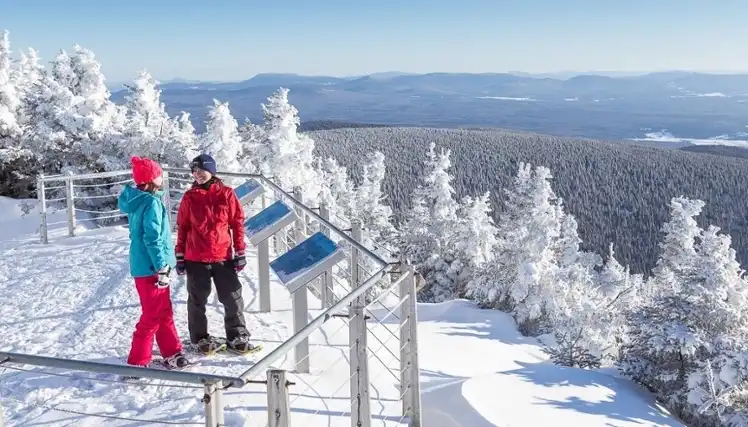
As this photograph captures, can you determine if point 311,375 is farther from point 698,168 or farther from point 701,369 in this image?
point 698,168

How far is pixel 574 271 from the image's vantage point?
3114 cm

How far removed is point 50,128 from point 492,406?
656 inches

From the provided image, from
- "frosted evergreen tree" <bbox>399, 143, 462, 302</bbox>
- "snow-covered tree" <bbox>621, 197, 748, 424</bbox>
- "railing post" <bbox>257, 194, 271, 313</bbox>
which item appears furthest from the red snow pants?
"frosted evergreen tree" <bbox>399, 143, 462, 302</bbox>

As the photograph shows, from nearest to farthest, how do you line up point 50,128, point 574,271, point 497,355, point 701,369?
1. point 497,355
2. point 701,369
3. point 50,128
4. point 574,271

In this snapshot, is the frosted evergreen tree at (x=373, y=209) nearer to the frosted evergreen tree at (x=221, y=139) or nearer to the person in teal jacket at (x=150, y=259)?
the frosted evergreen tree at (x=221, y=139)

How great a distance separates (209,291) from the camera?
5.80 m

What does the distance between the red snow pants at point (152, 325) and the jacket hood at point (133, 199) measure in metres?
0.62

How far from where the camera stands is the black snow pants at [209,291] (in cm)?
571

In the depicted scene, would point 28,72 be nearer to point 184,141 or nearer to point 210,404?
point 184,141

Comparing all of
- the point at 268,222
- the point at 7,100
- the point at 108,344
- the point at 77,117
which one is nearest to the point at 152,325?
the point at 108,344

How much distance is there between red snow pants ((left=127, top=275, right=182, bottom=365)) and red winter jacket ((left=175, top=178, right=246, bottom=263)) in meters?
0.43

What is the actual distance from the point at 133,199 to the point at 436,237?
36.6 m

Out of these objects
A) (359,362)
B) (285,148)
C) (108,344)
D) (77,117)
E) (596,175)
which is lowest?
(596,175)

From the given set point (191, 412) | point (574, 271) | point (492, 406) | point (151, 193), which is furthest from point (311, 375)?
point (574, 271)
